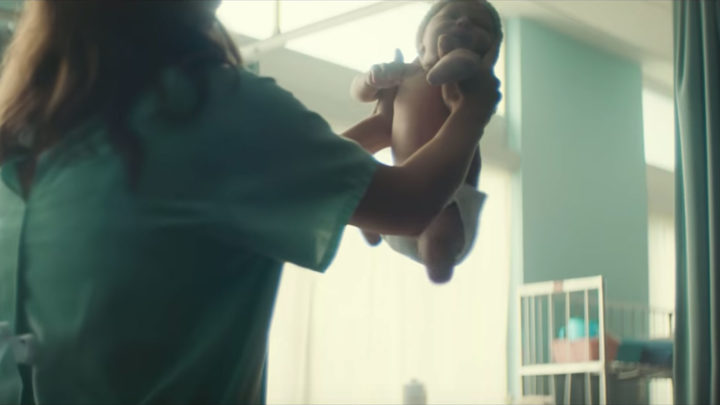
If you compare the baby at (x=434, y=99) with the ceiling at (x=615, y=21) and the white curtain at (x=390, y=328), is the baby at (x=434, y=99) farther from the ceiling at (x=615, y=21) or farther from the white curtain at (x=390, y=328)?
the ceiling at (x=615, y=21)

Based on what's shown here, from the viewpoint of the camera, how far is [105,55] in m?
0.63

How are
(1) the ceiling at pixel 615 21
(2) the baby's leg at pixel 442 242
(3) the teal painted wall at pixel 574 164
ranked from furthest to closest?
(3) the teal painted wall at pixel 574 164 < (1) the ceiling at pixel 615 21 < (2) the baby's leg at pixel 442 242

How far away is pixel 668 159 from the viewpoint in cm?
553

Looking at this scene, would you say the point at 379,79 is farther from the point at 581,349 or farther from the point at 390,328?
the point at 581,349

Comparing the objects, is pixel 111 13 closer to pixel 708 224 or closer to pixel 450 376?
pixel 708 224

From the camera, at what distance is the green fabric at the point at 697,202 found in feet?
8.90

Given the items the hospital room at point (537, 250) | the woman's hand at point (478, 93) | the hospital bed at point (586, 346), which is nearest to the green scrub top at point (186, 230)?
the woman's hand at point (478, 93)

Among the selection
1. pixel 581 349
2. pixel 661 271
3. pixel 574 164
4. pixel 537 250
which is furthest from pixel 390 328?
pixel 661 271

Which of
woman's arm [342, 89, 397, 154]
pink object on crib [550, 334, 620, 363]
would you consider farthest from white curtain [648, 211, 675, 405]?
woman's arm [342, 89, 397, 154]

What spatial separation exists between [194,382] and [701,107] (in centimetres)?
251

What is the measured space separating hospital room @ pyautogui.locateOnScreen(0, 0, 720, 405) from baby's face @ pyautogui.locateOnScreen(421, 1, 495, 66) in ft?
6.23

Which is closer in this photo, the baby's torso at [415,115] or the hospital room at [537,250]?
the baby's torso at [415,115]

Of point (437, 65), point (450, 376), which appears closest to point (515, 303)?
point (450, 376)

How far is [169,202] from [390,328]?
3.08 meters
